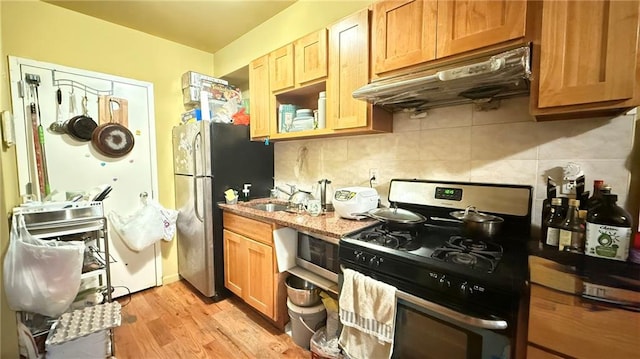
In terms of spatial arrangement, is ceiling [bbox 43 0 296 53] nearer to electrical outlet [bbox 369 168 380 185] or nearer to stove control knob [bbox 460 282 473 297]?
electrical outlet [bbox 369 168 380 185]

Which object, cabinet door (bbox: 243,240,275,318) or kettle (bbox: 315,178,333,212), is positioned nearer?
cabinet door (bbox: 243,240,275,318)

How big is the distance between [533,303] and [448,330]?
1.03ft

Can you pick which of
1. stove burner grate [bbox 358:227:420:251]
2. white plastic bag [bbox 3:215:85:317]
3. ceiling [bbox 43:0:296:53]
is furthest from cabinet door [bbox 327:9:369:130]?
white plastic bag [bbox 3:215:85:317]

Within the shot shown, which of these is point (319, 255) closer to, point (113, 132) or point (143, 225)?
point (143, 225)

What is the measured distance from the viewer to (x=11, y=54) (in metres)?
1.91

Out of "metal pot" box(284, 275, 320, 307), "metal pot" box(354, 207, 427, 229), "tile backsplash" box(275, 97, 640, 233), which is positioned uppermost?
"tile backsplash" box(275, 97, 640, 233)

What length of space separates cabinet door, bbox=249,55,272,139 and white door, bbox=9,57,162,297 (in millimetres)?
1066

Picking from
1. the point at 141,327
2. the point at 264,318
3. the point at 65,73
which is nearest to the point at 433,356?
the point at 264,318

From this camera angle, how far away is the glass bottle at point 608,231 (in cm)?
92

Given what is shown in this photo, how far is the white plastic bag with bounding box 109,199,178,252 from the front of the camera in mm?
2268

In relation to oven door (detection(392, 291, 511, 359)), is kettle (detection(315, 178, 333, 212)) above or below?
above

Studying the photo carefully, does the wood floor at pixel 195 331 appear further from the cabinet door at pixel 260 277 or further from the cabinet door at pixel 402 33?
the cabinet door at pixel 402 33

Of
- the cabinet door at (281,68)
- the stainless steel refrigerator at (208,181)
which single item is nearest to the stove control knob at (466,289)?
the cabinet door at (281,68)

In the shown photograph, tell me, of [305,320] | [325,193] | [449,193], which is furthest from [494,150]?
[305,320]
